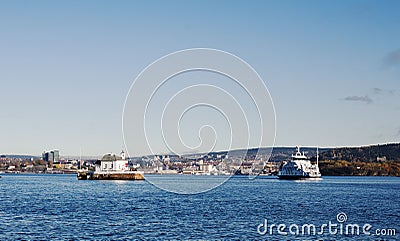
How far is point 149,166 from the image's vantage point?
161500 millimetres

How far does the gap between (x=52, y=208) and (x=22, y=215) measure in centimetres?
757

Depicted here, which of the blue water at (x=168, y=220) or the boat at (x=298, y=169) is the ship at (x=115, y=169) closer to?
the boat at (x=298, y=169)

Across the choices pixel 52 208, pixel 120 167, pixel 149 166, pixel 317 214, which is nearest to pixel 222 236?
pixel 317 214

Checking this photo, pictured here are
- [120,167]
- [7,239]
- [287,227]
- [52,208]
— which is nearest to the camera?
[7,239]

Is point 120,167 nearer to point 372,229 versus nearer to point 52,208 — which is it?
point 52,208
